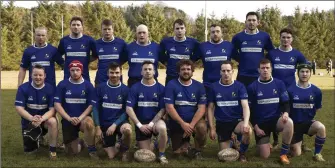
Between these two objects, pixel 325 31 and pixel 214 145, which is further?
pixel 325 31

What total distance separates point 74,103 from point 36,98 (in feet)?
1.97

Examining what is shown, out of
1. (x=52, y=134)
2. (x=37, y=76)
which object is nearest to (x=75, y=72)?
(x=37, y=76)

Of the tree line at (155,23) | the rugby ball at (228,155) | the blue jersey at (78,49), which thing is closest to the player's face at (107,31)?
the blue jersey at (78,49)

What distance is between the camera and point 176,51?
646cm

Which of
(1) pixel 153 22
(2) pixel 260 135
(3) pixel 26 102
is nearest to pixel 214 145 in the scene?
(2) pixel 260 135

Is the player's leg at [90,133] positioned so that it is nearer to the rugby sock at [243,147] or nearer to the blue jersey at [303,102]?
the rugby sock at [243,147]

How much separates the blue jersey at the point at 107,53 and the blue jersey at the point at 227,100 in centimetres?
174

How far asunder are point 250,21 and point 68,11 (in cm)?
3759

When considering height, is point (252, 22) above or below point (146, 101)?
above

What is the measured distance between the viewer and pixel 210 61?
632 centimetres

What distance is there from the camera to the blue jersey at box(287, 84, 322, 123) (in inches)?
226

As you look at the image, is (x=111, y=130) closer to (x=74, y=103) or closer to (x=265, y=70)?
(x=74, y=103)

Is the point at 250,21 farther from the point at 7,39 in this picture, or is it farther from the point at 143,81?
the point at 7,39

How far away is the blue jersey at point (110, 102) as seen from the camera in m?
5.64
